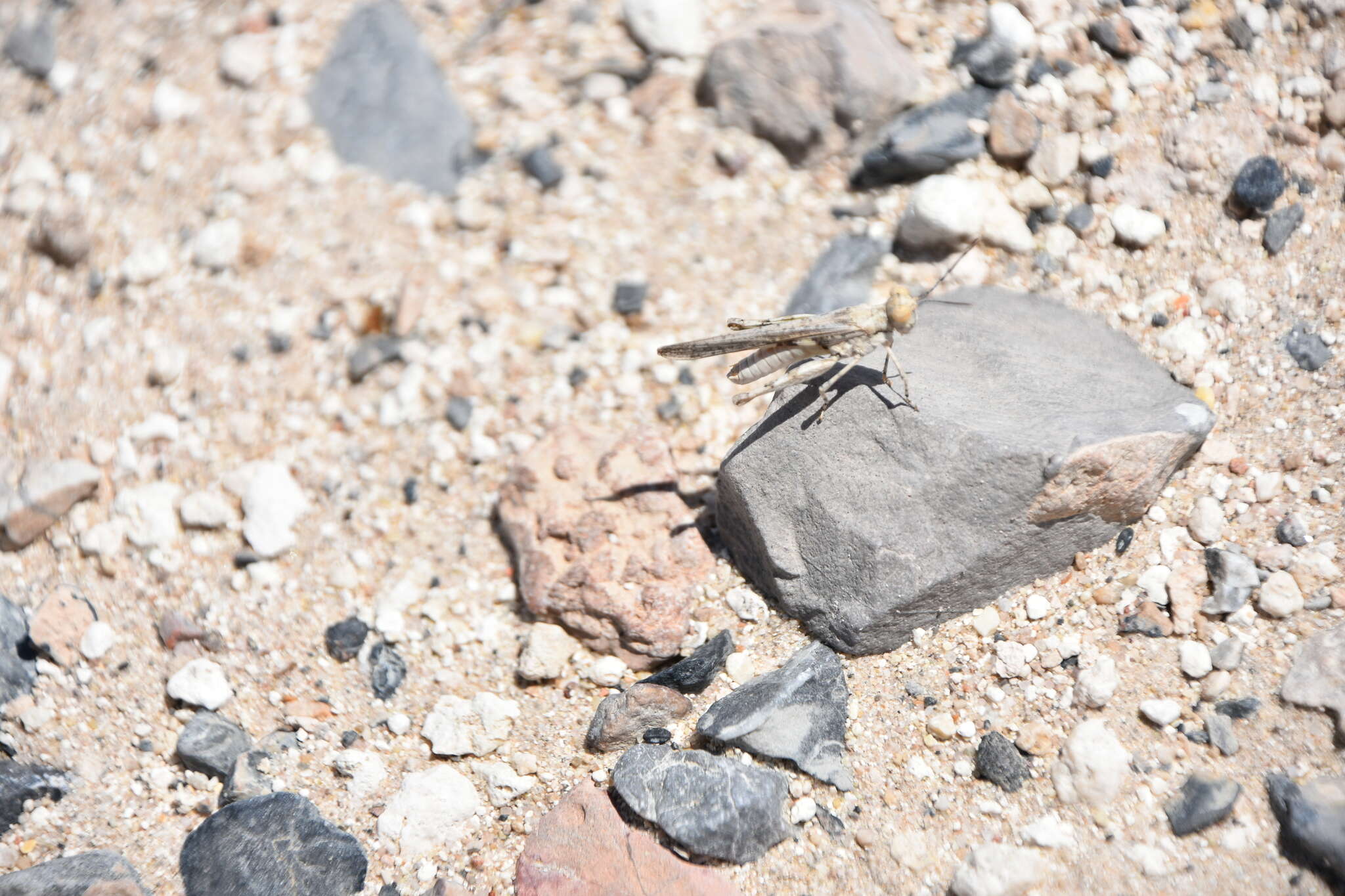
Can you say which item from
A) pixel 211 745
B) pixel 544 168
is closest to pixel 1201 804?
pixel 211 745

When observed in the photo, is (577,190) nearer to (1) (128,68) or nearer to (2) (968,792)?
(1) (128,68)

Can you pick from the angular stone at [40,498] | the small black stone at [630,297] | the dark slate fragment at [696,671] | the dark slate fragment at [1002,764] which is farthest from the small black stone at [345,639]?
the dark slate fragment at [1002,764]

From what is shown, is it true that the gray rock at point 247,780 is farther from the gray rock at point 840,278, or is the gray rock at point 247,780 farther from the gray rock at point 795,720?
the gray rock at point 840,278

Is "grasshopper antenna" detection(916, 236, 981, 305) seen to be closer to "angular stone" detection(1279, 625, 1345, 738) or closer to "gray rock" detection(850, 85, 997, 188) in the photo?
"gray rock" detection(850, 85, 997, 188)

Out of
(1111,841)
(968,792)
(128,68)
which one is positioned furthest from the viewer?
(128,68)

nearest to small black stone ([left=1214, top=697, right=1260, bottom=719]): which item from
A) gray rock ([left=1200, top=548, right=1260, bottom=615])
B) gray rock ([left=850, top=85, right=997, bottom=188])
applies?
gray rock ([left=1200, top=548, right=1260, bottom=615])

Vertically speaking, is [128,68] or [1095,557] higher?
[128,68]

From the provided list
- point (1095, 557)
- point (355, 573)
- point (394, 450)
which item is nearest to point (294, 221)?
point (394, 450)

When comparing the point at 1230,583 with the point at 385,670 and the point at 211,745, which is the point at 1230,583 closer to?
the point at 385,670
